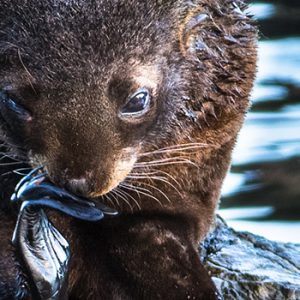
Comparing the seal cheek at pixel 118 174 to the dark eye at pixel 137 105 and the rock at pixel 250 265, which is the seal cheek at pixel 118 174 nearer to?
the dark eye at pixel 137 105

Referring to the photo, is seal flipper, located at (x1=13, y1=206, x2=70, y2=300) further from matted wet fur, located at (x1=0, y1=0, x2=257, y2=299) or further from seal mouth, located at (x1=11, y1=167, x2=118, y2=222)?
matted wet fur, located at (x1=0, y1=0, x2=257, y2=299)

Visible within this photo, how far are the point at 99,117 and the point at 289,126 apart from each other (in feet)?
23.2

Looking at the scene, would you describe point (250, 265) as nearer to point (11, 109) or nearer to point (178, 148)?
point (178, 148)

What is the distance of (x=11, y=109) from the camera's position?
7.94 metres

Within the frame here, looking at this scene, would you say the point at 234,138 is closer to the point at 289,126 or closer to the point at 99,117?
the point at 99,117

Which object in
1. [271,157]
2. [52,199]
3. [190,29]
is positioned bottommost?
[271,157]

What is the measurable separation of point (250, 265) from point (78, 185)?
7.85 feet

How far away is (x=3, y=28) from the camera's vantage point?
8.08 metres

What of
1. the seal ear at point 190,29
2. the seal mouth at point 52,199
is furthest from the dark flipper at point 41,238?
the seal ear at point 190,29

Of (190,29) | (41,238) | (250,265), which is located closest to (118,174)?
(41,238)

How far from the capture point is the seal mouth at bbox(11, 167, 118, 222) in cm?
773

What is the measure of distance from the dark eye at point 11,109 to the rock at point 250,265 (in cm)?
194

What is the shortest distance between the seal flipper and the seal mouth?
0.12 m

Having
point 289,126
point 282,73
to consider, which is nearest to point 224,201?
point 289,126
